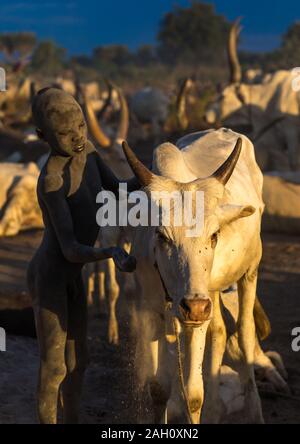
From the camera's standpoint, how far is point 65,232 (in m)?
4.48

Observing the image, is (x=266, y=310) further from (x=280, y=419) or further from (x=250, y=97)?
(x=250, y=97)

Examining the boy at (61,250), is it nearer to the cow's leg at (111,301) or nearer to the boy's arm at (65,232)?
the boy's arm at (65,232)

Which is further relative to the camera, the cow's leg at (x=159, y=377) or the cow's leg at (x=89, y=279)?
the cow's leg at (x=89, y=279)

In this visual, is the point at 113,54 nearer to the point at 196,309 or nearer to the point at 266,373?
the point at 266,373

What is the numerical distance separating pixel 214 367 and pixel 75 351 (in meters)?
1.15

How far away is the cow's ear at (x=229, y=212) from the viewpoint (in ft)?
15.4

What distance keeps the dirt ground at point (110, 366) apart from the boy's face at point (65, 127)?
1843mm

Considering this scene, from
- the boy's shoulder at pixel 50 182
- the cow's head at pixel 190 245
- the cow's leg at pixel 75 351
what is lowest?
the cow's leg at pixel 75 351

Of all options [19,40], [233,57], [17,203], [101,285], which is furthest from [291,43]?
[101,285]

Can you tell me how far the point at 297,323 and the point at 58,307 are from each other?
3.73 m

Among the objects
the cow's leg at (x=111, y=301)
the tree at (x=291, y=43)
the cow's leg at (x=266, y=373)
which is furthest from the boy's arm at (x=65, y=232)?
the tree at (x=291, y=43)

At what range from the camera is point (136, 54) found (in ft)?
272

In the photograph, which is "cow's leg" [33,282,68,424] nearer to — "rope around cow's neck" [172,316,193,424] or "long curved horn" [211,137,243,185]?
"rope around cow's neck" [172,316,193,424]

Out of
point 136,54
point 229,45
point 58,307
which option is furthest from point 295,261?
point 136,54
